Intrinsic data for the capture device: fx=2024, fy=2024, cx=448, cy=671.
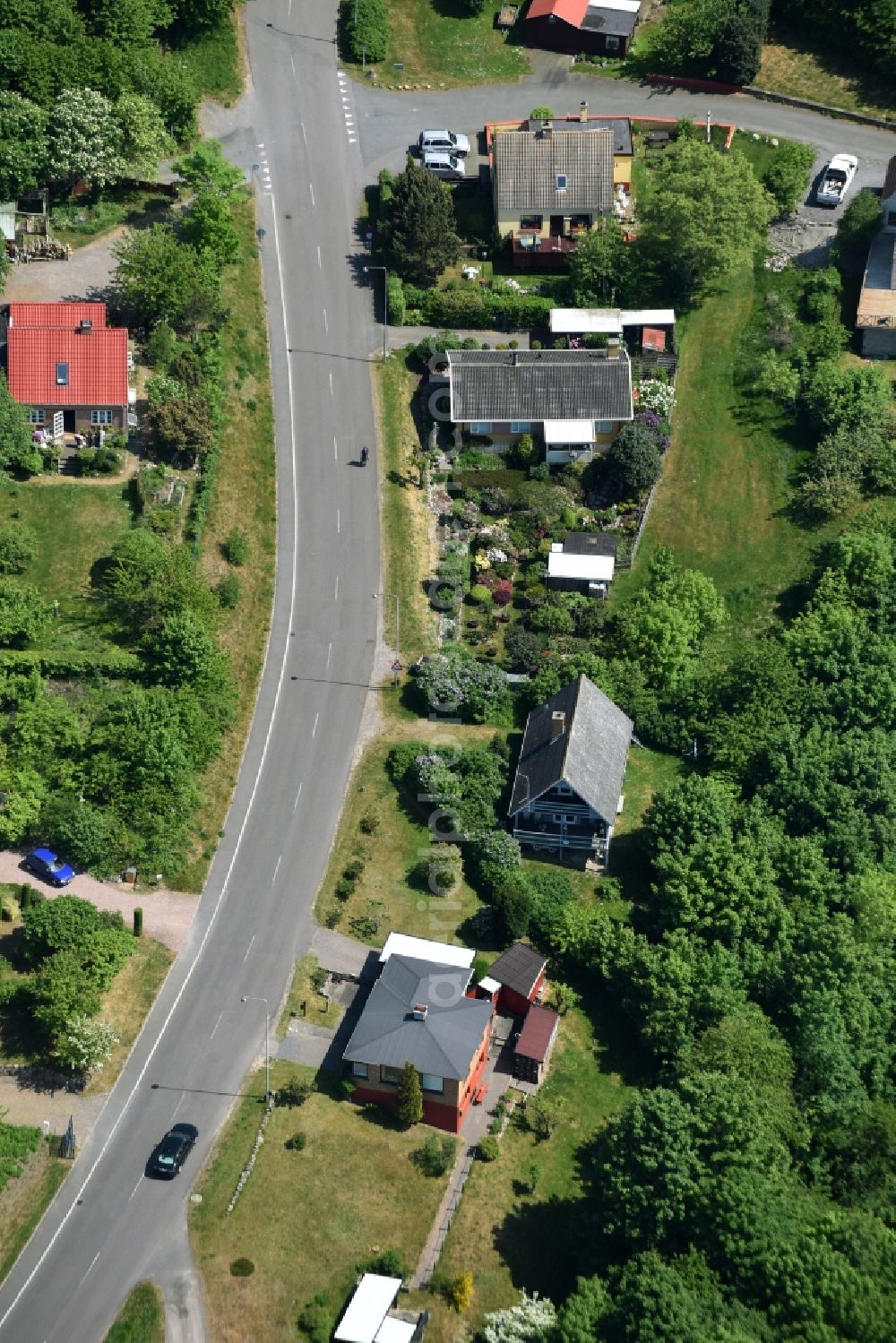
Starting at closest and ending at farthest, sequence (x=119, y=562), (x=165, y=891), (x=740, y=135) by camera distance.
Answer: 1. (x=165, y=891)
2. (x=119, y=562)
3. (x=740, y=135)

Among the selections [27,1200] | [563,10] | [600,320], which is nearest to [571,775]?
[27,1200]

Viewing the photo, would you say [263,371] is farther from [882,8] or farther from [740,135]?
[882,8]

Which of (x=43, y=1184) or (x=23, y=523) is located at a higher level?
(x=23, y=523)

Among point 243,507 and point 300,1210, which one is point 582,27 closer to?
point 243,507

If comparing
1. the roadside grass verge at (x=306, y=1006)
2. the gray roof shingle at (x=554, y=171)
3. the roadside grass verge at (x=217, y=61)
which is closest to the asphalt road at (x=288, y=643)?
the roadside grass verge at (x=306, y=1006)

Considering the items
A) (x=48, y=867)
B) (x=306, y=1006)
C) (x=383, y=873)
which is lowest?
(x=306, y=1006)

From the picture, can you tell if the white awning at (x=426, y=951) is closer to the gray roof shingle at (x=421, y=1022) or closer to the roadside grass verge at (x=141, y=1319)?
the gray roof shingle at (x=421, y=1022)

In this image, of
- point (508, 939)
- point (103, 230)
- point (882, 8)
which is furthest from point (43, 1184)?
point (882, 8)
